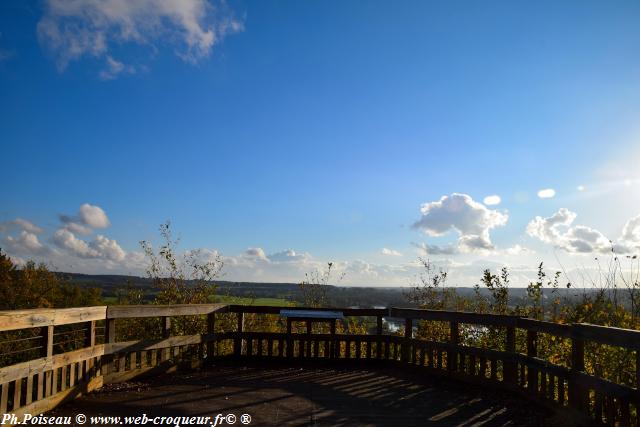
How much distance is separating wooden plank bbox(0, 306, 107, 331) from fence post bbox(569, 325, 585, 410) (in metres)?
5.92

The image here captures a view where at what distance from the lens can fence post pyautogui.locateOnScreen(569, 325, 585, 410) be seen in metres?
5.54

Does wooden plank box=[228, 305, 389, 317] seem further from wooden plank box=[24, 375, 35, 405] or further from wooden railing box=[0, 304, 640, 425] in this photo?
wooden plank box=[24, 375, 35, 405]

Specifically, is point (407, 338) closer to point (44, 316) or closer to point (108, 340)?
point (108, 340)

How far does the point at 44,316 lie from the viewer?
5.75 m

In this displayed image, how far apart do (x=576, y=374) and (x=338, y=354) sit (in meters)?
5.33

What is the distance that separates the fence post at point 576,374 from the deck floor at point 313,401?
1.51 feet

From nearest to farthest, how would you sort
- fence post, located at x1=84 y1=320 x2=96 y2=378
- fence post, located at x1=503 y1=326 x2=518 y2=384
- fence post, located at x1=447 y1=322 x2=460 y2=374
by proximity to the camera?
fence post, located at x1=84 y1=320 x2=96 y2=378
fence post, located at x1=503 y1=326 x2=518 y2=384
fence post, located at x1=447 y1=322 x2=460 y2=374

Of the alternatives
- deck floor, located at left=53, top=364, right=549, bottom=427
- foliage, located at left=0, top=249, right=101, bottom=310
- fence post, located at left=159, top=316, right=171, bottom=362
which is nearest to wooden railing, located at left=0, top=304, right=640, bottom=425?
fence post, located at left=159, top=316, right=171, bottom=362

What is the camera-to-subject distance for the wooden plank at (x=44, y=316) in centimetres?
516

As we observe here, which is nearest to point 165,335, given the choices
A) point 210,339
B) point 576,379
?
point 210,339

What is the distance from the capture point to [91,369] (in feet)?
22.7

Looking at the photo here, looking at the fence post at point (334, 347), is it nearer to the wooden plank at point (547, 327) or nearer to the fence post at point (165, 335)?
the fence post at point (165, 335)

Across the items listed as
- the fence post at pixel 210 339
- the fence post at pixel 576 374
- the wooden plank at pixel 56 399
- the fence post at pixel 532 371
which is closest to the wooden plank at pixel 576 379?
the fence post at pixel 576 374

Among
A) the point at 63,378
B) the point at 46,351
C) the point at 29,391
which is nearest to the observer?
the point at 29,391
